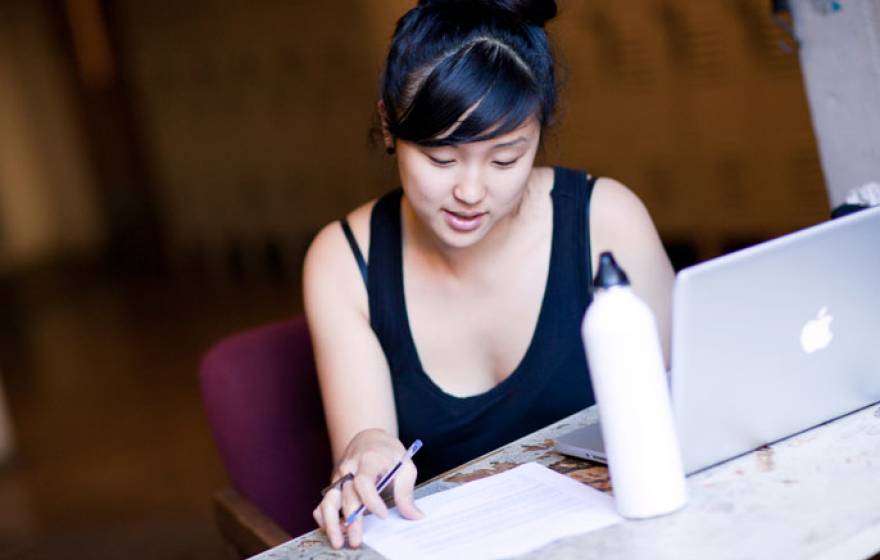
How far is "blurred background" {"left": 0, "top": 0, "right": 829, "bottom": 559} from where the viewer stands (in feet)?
13.1

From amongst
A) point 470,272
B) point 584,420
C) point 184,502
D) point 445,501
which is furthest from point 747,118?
point 445,501

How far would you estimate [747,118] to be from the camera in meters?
4.18

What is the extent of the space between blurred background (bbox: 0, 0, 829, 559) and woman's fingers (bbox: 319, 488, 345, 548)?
668 mm

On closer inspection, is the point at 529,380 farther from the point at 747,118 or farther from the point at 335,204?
the point at 335,204

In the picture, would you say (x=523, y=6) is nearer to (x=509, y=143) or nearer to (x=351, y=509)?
(x=509, y=143)

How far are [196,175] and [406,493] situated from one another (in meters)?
7.11

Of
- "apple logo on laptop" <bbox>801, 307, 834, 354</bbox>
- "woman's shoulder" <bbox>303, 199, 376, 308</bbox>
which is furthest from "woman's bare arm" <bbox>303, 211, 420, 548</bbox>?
"apple logo on laptop" <bbox>801, 307, 834, 354</bbox>

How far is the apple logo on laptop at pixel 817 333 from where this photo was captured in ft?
3.69

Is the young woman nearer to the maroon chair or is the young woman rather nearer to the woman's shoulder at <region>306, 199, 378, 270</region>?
the woman's shoulder at <region>306, 199, 378, 270</region>

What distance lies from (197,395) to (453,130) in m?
3.57

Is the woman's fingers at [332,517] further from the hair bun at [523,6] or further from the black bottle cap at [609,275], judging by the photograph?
the hair bun at [523,6]

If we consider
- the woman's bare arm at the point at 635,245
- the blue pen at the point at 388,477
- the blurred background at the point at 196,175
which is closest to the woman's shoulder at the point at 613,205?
the woman's bare arm at the point at 635,245

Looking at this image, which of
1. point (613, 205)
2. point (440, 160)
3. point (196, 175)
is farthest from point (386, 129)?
point (196, 175)

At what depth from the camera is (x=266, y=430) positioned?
170cm
